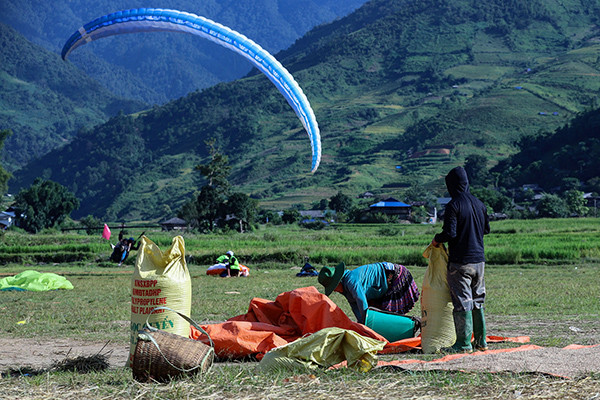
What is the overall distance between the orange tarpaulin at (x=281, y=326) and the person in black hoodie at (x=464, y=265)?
2.16 ft

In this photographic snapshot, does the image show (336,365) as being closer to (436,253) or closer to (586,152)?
(436,253)

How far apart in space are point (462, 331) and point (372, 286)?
5.00ft

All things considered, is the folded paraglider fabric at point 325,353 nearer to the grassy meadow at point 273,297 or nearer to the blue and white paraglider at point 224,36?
the grassy meadow at point 273,297

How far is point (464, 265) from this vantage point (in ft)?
22.5

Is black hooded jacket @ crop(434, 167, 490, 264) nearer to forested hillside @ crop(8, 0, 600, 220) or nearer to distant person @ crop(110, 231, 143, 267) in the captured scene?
distant person @ crop(110, 231, 143, 267)

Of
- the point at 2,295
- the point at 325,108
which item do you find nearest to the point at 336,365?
the point at 2,295

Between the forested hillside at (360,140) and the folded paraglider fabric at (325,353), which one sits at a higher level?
the forested hillside at (360,140)

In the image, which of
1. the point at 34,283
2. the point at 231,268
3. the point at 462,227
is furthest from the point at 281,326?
the point at 231,268

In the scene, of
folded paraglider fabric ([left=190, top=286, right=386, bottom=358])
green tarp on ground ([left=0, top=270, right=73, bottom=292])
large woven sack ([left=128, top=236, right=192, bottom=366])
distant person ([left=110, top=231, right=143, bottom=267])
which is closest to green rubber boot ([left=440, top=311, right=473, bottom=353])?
folded paraglider fabric ([left=190, top=286, right=386, bottom=358])

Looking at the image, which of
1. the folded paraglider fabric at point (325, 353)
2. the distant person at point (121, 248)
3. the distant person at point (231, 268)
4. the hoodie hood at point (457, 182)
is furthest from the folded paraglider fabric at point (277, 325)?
the distant person at point (121, 248)

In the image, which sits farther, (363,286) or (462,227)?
(363,286)

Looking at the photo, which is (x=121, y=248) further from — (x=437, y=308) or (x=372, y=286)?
(x=437, y=308)

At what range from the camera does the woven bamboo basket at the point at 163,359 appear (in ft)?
17.7

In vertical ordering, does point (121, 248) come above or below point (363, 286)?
below
